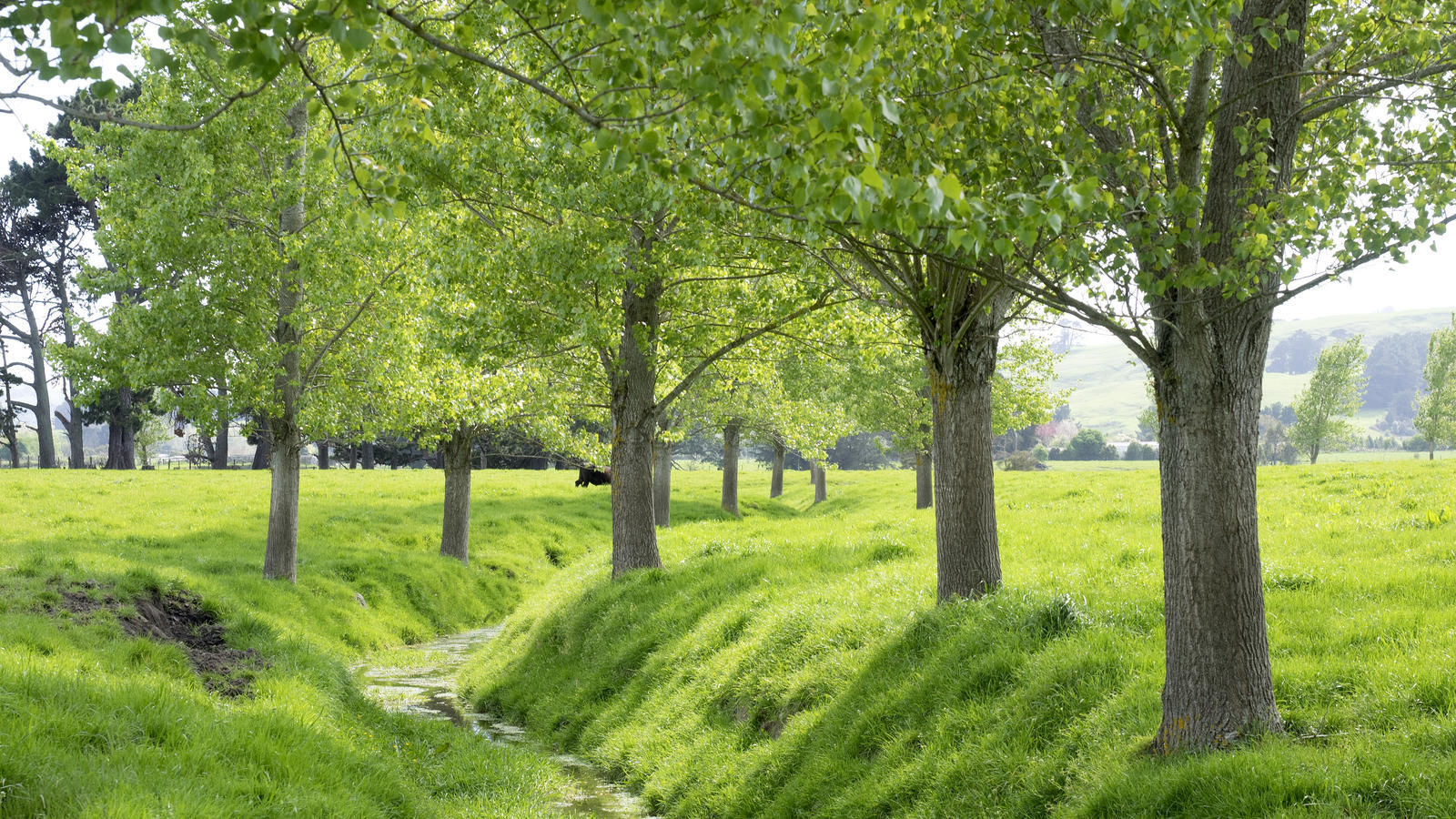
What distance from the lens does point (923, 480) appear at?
3716 cm

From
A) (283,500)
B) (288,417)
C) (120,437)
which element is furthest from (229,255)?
(120,437)

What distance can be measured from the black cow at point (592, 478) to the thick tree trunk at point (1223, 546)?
130ft

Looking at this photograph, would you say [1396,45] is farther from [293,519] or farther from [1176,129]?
[293,519]

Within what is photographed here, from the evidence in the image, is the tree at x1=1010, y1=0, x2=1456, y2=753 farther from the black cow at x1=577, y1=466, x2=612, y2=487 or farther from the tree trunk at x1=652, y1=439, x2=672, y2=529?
the black cow at x1=577, y1=466, x2=612, y2=487

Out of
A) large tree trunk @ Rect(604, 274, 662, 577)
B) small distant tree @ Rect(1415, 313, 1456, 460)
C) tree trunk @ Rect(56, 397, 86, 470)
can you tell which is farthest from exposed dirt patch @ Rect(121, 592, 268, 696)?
small distant tree @ Rect(1415, 313, 1456, 460)

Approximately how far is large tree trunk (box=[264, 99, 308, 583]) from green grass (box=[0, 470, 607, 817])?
1011mm

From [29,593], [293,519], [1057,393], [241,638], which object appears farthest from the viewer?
[1057,393]

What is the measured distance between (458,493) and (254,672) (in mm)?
14852

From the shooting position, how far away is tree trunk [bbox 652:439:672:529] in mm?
31672

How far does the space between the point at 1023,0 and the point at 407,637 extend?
20.9m

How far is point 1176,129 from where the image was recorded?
6988 millimetres

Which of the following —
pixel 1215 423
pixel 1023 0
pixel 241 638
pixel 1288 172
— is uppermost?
pixel 1023 0

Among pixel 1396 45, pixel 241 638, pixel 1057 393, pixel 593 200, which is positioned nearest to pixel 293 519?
pixel 241 638

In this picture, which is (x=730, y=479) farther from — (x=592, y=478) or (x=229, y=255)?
(x=229, y=255)
